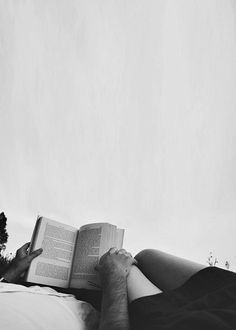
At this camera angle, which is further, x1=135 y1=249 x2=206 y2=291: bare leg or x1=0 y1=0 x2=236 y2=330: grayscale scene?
x1=0 y1=0 x2=236 y2=330: grayscale scene

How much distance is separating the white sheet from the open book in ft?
1.31

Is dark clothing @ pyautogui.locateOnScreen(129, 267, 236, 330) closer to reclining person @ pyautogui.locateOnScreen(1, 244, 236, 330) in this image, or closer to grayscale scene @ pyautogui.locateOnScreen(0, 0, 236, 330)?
reclining person @ pyautogui.locateOnScreen(1, 244, 236, 330)

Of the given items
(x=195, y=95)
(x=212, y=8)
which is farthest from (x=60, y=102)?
(x=212, y=8)

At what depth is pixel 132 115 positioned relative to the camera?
208 inches

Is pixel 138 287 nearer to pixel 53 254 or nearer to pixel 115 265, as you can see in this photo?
pixel 115 265

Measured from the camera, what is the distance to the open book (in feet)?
4.13

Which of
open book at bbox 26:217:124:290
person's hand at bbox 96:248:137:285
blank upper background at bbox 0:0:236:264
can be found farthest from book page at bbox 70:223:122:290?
blank upper background at bbox 0:0:236:264

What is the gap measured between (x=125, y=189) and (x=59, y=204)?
58.4 inches

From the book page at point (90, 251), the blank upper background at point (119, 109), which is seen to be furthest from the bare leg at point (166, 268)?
the blank upper background at point (119, 109)

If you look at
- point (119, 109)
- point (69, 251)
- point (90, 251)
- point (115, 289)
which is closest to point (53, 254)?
point (69, 251)

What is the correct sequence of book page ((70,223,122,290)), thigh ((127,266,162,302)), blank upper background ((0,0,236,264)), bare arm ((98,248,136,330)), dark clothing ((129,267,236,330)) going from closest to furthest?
dark clothing ((129,267,236,330))
bare arm ((98,248,136,330))
thigh ((127,266,162,302))
book page ((70,223,122,290))
blank upper background ((0,0,236,264))

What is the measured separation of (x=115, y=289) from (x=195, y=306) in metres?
0.30

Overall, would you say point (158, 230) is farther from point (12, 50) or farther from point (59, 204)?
point (12, 50)

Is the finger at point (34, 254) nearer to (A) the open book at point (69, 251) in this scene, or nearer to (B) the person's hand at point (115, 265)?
(A) the open book at point (69, 251)
